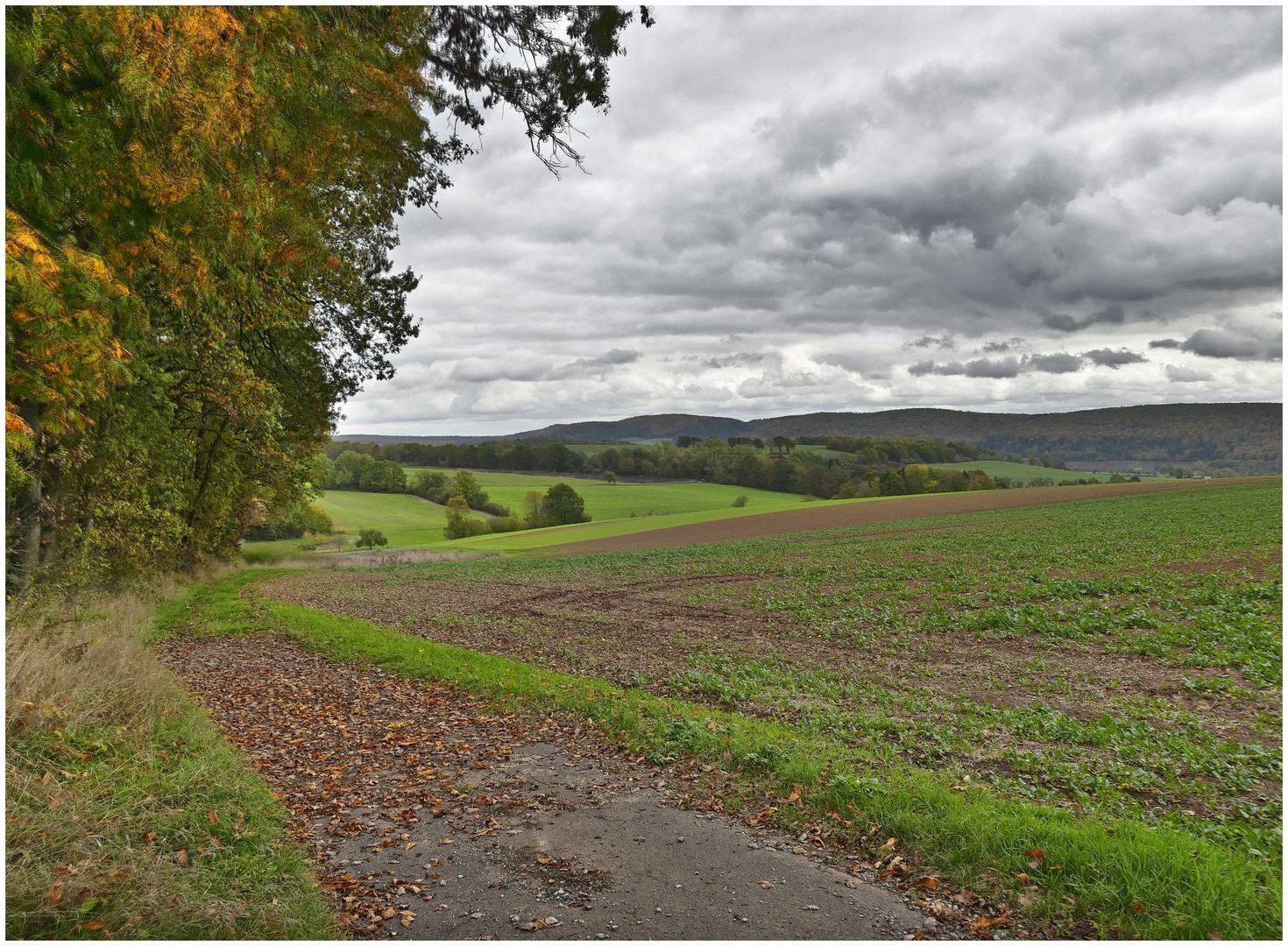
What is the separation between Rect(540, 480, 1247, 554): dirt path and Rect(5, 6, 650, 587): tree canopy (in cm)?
3754

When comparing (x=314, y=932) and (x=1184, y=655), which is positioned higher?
(x=314, y=932)

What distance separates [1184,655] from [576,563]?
109 feet

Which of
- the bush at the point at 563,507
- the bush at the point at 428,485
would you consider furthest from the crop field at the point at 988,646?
the bush at the point at 428,485

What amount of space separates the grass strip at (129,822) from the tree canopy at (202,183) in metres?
2.55

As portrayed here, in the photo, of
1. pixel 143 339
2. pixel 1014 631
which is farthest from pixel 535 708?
pixel 1014 631

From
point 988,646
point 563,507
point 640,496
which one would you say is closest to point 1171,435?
point 640,496

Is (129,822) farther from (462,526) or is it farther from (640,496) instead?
(640,496)

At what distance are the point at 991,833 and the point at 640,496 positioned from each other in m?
98.4

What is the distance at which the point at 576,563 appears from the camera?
139 feet

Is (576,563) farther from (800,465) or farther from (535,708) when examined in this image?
(800,465)

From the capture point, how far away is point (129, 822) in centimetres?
503

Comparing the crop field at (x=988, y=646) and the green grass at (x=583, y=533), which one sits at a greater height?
the crop field at (x=988, y=646)

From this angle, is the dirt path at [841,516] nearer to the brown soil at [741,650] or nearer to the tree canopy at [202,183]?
the brown soil at [741,650]

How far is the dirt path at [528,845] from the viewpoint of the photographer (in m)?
4.90
